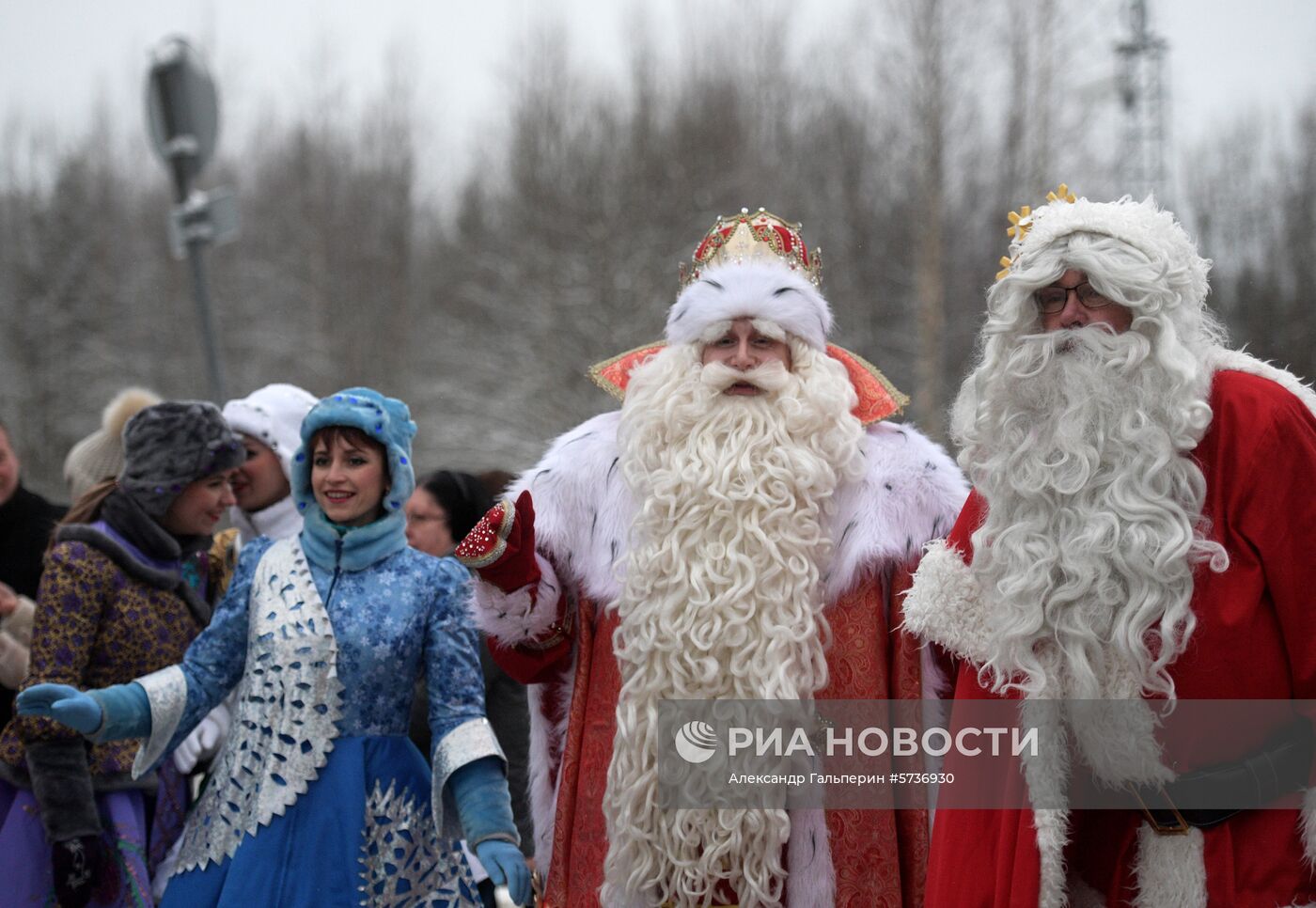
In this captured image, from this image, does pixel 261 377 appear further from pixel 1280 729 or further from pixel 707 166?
pixel 1280 729

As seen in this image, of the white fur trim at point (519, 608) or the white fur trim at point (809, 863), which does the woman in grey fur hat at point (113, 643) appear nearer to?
the white fur trim at point (519, 608)

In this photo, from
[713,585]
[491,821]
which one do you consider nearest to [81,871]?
[491,821]

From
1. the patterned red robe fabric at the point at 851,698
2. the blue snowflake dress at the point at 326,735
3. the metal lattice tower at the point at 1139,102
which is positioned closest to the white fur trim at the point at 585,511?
the patterned red robe fabric at the point at 851,698

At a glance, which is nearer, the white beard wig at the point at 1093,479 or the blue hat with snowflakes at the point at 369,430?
the white beard wig at the point at 1093,479

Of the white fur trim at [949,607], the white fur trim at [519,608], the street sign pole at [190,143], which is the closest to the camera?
the white fur trim at [949,607]

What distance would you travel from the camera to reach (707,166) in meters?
20.5

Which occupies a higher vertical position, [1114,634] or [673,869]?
[1114,634]

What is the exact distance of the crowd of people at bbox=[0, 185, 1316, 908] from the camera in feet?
9.28

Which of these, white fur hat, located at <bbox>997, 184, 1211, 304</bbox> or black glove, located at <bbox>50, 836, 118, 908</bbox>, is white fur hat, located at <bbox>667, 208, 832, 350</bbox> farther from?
black glove, located at <bbox>50, 836, 118, 908</bbox>

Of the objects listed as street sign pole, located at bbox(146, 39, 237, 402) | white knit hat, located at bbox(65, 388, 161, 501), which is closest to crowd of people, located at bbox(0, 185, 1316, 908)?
white knit hat, located at bbox(65, 388, 161, 501)

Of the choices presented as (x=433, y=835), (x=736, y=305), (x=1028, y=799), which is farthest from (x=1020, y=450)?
(x=433, y=835)

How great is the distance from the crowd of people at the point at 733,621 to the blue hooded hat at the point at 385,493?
0.04 feet

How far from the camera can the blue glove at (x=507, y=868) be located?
369cm

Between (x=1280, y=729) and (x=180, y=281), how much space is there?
28.0 metres
